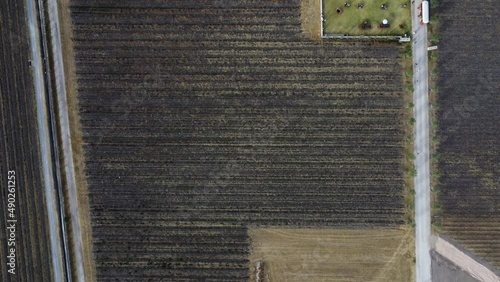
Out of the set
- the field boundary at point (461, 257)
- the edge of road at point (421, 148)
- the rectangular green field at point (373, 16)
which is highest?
the rectangular green field at point (373, 16)

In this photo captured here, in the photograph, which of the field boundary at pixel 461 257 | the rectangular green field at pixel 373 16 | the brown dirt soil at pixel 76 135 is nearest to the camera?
the rectangular green field at pixel 373 16

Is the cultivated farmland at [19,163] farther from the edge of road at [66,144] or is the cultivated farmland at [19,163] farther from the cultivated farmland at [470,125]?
the cultivated farmland at [470,125]

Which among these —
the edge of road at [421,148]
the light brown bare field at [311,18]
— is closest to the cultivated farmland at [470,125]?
the edge of road at [421,148]

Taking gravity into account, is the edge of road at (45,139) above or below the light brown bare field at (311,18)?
below

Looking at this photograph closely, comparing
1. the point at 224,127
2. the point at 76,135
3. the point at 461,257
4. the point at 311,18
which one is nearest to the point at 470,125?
the point at 461,257

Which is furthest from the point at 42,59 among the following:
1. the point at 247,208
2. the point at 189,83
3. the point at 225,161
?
the point at 247,208

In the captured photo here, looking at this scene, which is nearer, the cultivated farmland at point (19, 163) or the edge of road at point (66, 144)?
the cultivated farmland at point (19, 163)

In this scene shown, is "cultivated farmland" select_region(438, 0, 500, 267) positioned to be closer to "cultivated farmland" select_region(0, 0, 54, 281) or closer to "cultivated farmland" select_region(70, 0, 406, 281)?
"cultivated farmland" select_region(70, 0, 406, 281)

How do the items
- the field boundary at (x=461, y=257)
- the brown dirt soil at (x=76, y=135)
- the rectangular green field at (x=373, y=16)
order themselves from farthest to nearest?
the field boundary at (x=461, y=257), the brown dirt soil at (x=76, y=135), the rectangular green field at (x=373, y=16)
